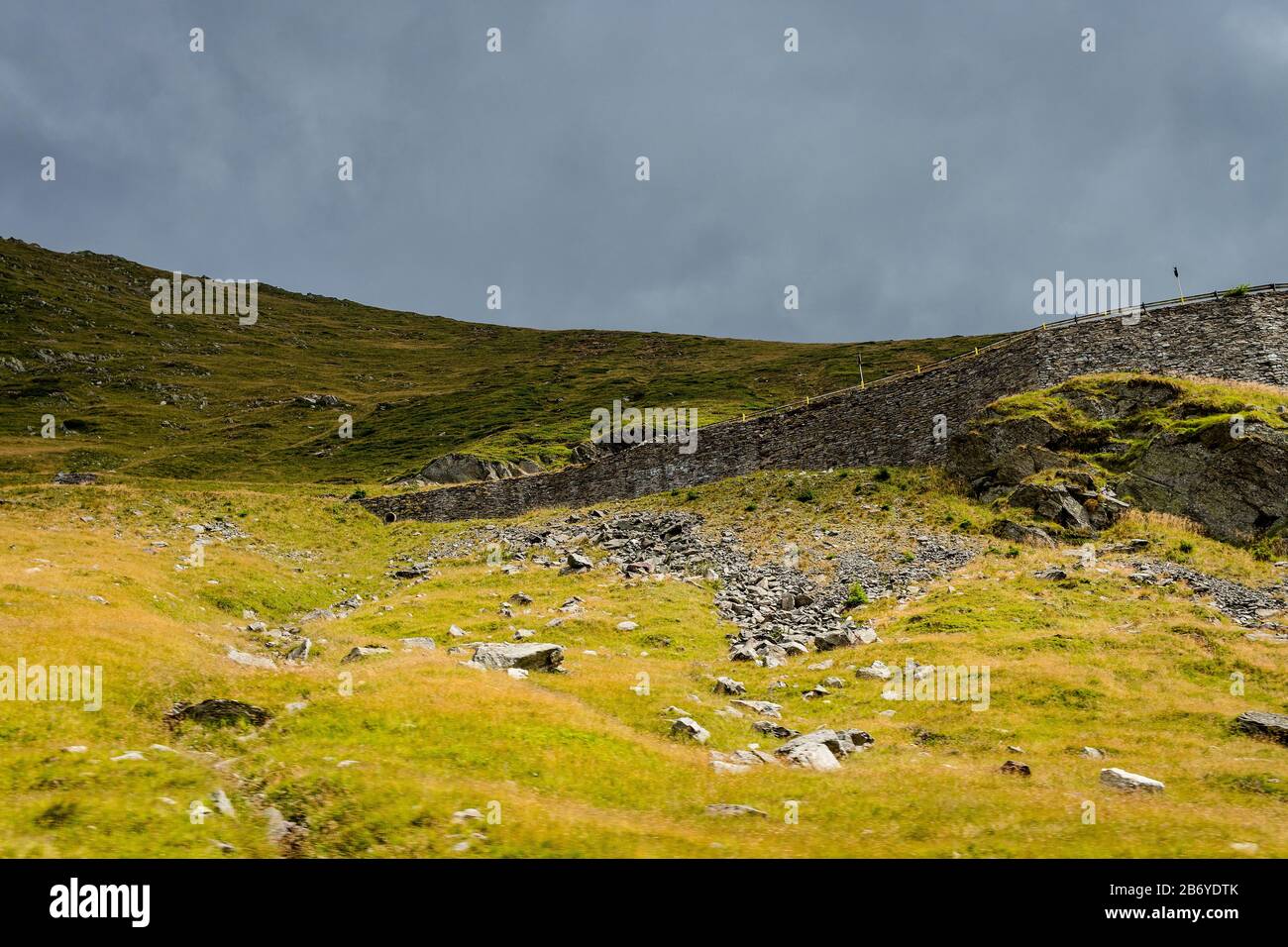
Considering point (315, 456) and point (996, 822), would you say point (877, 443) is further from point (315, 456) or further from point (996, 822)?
point (315, 456)

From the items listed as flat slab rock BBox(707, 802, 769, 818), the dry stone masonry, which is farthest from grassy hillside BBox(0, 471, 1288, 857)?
the dry stone masonry

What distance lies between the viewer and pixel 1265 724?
16.4 meters

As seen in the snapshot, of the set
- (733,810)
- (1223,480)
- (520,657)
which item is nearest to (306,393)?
(520,657)

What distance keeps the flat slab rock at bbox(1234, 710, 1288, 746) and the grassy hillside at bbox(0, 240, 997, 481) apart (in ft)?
288

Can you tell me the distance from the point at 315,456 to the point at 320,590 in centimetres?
9282

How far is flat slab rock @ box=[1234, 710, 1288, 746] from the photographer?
52.9 ft

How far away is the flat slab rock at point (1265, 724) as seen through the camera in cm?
1612

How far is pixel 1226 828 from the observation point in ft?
35.9

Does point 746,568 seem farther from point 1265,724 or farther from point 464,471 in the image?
point 464,471

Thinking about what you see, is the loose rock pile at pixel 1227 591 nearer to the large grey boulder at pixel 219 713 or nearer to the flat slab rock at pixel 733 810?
the flat slab rock at pixel 733 810

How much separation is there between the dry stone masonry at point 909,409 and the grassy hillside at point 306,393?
3181 cm

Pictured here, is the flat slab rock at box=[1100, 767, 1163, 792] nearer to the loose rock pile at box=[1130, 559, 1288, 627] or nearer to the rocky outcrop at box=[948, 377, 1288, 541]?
the loose rock pile at box=[1130, 559, 1288, 627]

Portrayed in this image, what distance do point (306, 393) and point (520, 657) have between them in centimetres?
17106
